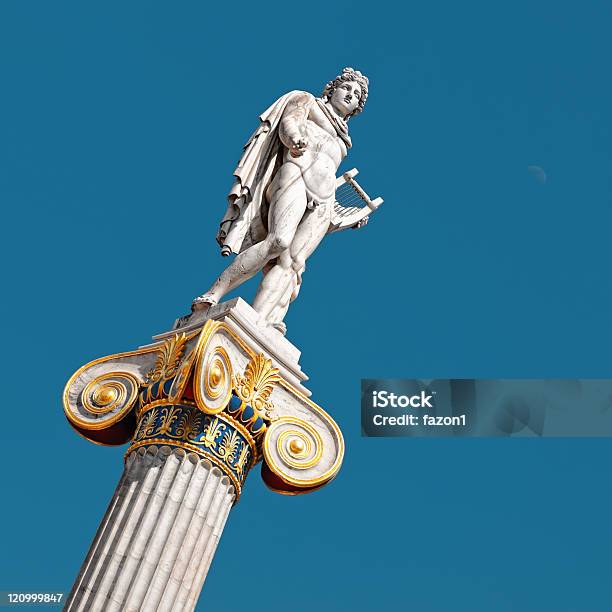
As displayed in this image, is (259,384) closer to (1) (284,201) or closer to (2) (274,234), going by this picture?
(2) (274,234)

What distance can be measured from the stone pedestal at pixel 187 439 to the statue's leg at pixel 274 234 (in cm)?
82

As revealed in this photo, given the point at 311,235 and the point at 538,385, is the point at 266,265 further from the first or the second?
the point at 538,385

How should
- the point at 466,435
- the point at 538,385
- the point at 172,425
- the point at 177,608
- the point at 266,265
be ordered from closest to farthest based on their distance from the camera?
1. the point at 177,608
2. the point at 172,425
3. the point at 266,265
4. the point at 466,435
5. the point at 538,385

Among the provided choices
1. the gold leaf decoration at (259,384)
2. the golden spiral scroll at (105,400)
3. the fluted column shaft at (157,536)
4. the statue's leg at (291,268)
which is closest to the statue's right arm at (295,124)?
the statue's leg at (291,268)

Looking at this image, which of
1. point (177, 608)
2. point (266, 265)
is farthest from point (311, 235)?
point (177, 608)

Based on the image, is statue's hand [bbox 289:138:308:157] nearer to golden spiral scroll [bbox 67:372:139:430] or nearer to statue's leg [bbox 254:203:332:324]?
statue's leg [bbox 254:203:332:324]

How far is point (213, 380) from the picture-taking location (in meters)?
15.4

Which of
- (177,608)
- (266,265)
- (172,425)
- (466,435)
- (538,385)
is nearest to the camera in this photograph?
(177,608)

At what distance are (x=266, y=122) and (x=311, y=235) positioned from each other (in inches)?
85.3

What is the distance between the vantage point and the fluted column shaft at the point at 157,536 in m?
13.9

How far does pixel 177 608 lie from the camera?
14.0 m

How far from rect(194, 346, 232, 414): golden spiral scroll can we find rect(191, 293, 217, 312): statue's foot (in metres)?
1.36

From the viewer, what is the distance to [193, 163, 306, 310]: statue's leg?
57.7ft

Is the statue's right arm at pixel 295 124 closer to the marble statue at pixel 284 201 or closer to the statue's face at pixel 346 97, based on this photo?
the marble statue at pixel 284 201
